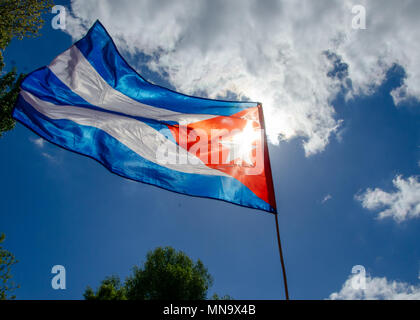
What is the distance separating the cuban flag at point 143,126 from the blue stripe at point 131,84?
0.03 metres

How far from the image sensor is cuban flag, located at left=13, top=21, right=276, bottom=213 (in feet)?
20.0

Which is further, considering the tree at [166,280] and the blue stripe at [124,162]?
the tree at [166,280]

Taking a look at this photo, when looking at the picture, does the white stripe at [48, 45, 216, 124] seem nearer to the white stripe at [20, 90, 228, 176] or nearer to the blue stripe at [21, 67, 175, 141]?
the blue stripe at [21, 67, 175, 141]

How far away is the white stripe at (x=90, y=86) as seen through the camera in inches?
264

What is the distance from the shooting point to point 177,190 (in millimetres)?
6098

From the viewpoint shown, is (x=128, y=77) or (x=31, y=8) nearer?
(x=128, y=77)

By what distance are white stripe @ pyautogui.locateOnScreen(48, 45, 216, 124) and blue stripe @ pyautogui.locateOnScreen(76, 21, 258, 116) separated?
138 mm

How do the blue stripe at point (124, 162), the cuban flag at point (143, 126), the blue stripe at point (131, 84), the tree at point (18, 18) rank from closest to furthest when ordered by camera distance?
the blue stripe at point (124, 162) → the cuban flag at point (143, 126) → the blue stripe at point (131, 84) → the tree at point (18, 18)

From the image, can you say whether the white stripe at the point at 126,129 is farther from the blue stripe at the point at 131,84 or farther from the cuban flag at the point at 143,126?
the blue stripe at the point at 131,84
